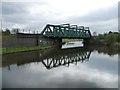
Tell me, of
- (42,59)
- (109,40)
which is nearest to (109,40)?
(109,40)

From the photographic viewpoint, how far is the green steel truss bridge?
58.5 m

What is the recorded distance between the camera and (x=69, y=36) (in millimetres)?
67688

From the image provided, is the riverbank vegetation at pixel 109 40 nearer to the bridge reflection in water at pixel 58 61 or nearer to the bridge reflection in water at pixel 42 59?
the bridge reflection in water at pixel 42 59

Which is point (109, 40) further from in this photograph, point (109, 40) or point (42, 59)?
point (42, 59)

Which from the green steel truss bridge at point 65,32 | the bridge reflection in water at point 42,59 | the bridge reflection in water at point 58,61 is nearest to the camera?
the bridge reflection in water at point 58,61

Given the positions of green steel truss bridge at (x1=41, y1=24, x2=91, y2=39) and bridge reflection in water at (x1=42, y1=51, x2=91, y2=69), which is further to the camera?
green steel truss bridge at (x1=41, y1=24, x2=91, y2=39)

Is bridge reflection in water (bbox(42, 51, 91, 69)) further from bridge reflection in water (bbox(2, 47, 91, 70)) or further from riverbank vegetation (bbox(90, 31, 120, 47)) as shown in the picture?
riverbank vegetation (bbox(90, 31, 120, 47))

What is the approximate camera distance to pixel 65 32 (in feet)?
217

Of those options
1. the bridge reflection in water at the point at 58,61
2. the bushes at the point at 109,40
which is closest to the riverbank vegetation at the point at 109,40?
the bushes at the point at 109,40

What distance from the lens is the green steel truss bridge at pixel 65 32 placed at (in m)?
58.5

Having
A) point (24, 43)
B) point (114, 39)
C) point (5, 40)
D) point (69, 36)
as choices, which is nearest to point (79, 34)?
point (69, 36)

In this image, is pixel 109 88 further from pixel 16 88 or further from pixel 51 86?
pixel 16 88

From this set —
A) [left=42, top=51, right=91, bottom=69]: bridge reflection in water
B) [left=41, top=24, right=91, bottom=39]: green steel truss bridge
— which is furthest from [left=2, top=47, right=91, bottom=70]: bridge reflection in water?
[left=41, top=24, right=91, bottom=39]: green steel truss bridge

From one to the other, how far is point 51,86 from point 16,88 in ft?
7.12
